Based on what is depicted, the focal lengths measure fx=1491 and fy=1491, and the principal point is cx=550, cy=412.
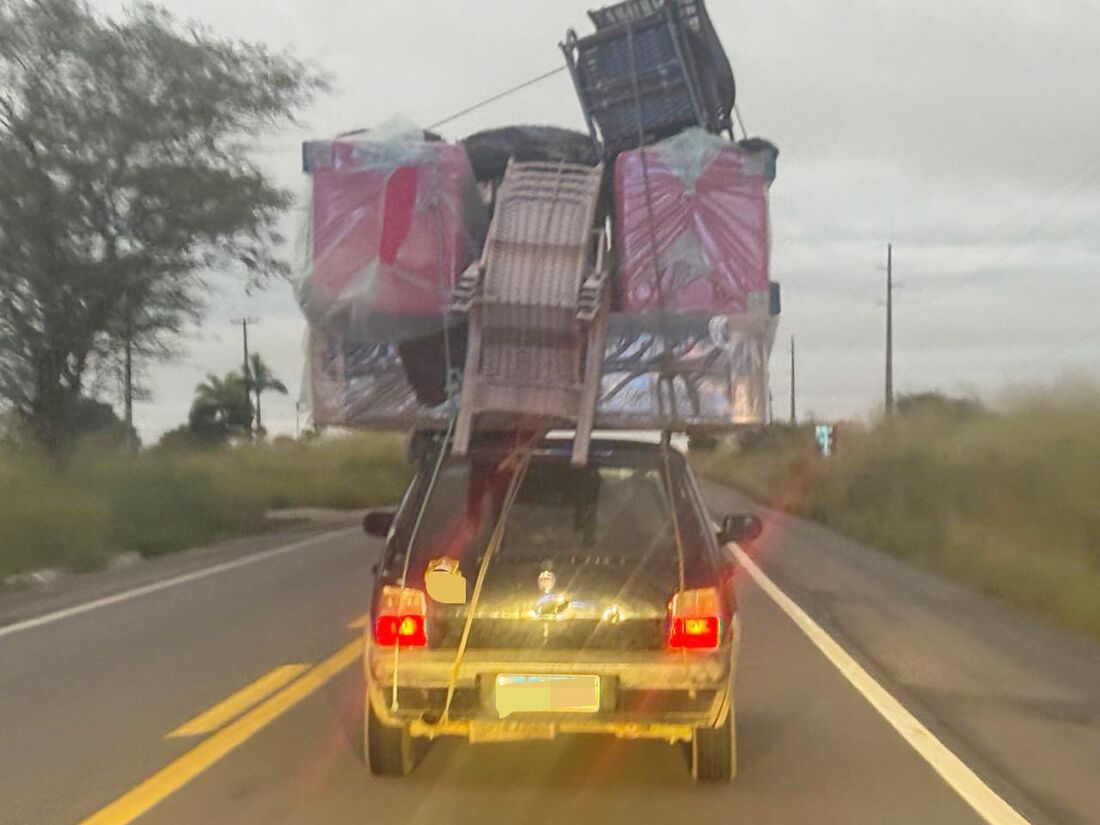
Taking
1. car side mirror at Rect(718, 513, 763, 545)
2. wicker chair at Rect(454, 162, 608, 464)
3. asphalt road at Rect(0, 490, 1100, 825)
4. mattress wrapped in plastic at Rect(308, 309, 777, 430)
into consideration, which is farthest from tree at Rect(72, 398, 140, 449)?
car side mirror at Rect(718, 513, 763, 545)

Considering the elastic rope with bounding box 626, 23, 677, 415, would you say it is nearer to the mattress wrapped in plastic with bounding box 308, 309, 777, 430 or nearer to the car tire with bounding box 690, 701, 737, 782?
the mattress wrapped in plastic with bounding box 308, 309, 777, 430

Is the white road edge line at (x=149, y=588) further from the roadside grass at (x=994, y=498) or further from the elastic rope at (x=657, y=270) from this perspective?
the elastic rope at (x=657, y=270)

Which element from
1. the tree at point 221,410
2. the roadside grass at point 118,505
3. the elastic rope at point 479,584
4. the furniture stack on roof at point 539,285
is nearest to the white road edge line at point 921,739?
the furniture stack on roof at point 539,285

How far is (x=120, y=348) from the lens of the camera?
26672 mm

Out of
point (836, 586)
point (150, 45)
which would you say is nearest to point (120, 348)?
point (150, 45)

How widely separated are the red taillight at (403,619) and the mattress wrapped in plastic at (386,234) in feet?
8.68

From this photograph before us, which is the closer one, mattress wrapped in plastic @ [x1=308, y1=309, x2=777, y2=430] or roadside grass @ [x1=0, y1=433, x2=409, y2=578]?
mattress wrapped in plastic @ [x1=308, y1=309, x2=777, y2=430]

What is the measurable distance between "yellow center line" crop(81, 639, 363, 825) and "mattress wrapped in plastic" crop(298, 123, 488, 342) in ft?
7.74

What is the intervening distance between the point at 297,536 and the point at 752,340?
18791 mm

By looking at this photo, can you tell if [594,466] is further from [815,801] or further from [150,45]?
[150,45]

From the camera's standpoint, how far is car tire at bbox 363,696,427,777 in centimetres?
713

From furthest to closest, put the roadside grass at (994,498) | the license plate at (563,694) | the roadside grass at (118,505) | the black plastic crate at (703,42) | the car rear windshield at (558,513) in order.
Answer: the roadside grass at (118,505)
the roadside grass at (994,498)
the black plastic crate at (703,42)
the car rear windshield at (558,513)
the license plate at (563,694)

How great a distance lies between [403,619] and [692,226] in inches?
144

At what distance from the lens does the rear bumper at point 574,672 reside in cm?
654
